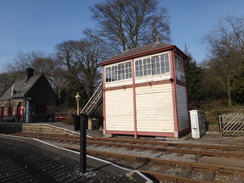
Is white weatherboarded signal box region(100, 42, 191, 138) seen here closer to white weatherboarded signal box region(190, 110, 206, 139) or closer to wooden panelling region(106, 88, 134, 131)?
wooden panelling region(106, 88, 134, 131)

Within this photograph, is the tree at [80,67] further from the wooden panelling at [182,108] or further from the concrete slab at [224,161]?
the concrete slab at [224,161]

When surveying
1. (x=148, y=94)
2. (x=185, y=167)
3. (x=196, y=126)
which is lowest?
(x=185, y=167)

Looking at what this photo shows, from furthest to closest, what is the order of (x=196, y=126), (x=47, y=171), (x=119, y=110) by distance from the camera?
(x=119, y=110)
(x=196, y=126)
(x=47, y=171)

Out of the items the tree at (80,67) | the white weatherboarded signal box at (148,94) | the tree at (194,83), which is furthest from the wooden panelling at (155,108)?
the tree at (80,67)

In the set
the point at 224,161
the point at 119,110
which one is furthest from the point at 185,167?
the point at 119,110

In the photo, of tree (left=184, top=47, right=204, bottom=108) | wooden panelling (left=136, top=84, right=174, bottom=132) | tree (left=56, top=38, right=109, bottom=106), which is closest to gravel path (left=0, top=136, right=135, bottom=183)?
wooden panelling (left=136, top=84, right=174, bottom=132)

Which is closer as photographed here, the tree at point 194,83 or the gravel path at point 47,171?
the gravel path at point 47,171

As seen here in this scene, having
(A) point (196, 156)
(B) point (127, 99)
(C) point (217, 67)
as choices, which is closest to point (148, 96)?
(B) point (127, 99)

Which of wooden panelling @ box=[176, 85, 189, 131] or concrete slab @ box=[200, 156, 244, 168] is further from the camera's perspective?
wooden panelling @ box=[176, 85, 189, 131]

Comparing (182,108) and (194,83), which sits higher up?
(194,83)

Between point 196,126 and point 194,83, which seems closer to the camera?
point 196,126

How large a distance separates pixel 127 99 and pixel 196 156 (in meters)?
6.71

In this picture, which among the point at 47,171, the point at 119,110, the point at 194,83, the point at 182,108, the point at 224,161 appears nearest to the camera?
the point at 47,171

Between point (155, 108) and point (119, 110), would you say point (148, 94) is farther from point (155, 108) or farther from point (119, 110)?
point (119, 110)
